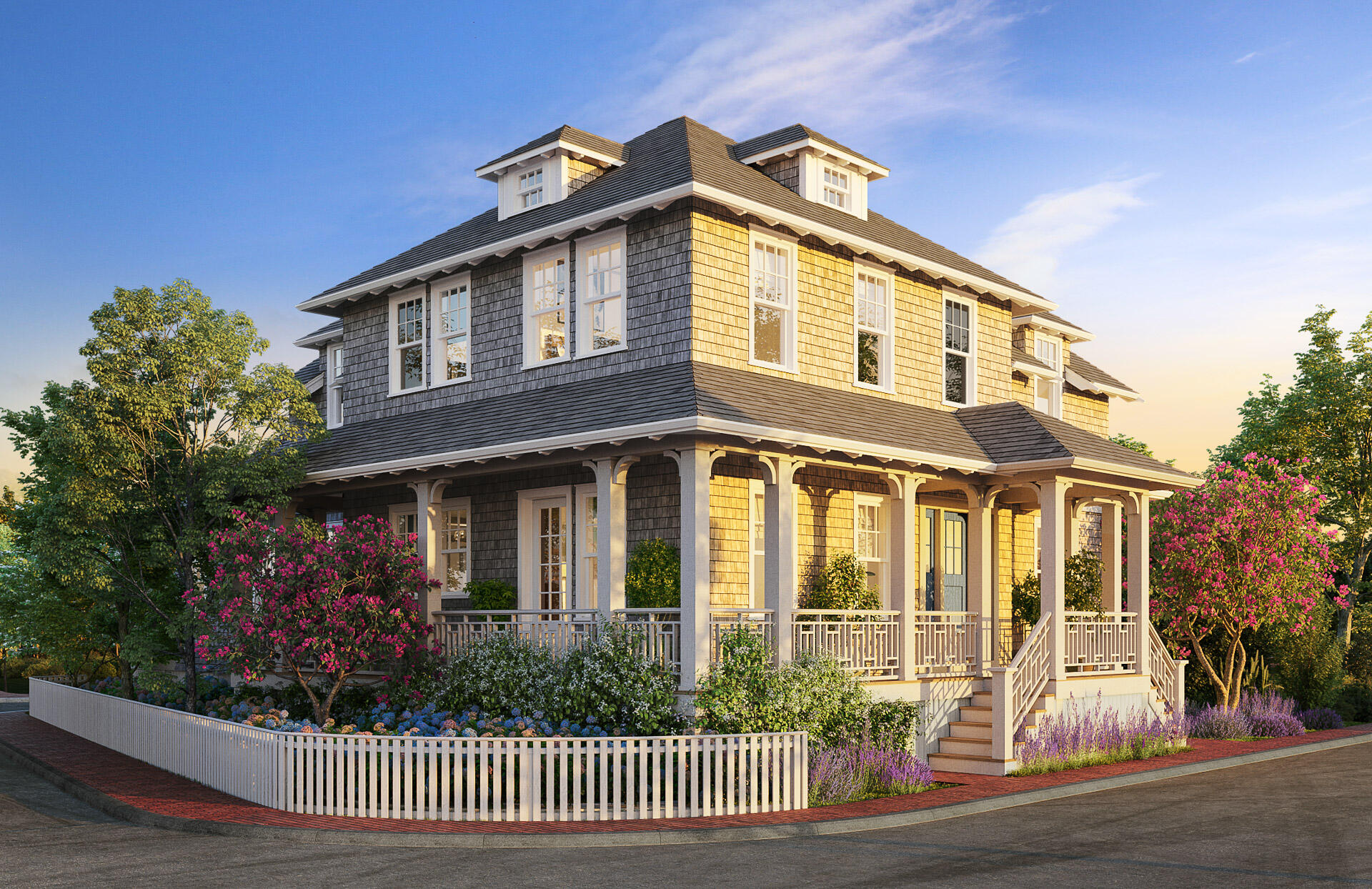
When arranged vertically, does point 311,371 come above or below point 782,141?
below

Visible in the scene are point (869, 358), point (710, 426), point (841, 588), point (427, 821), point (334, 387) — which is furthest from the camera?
point (334, 387)

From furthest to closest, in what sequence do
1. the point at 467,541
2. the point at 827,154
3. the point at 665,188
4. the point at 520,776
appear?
1. the point at 467,541
2. the point at 827,154
3. the point at 665,188
4. the point at 520,776

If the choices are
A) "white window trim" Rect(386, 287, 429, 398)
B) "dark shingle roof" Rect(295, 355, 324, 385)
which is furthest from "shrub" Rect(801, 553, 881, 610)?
"dark shingle roof" Rect(295, 355, 324, 385)

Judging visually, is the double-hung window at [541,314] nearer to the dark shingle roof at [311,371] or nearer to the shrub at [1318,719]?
the dark shingle roof at [311,371]

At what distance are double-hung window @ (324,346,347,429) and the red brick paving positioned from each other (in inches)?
376

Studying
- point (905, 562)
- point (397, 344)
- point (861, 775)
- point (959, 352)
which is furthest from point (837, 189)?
point (861, 775)

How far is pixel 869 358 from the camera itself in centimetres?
1984

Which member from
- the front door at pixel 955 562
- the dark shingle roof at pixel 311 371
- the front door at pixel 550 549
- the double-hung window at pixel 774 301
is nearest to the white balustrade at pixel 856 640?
the front door at pixel 955 562

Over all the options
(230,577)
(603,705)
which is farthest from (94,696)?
(603,705)

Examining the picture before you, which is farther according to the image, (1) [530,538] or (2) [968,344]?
(2) [968,344]

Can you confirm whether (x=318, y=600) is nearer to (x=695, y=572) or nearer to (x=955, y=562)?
(x=695, y=572)

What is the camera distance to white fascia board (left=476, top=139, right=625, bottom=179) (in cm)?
1989

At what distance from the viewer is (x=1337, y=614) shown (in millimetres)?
34312

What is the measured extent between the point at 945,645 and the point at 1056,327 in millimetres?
11492
